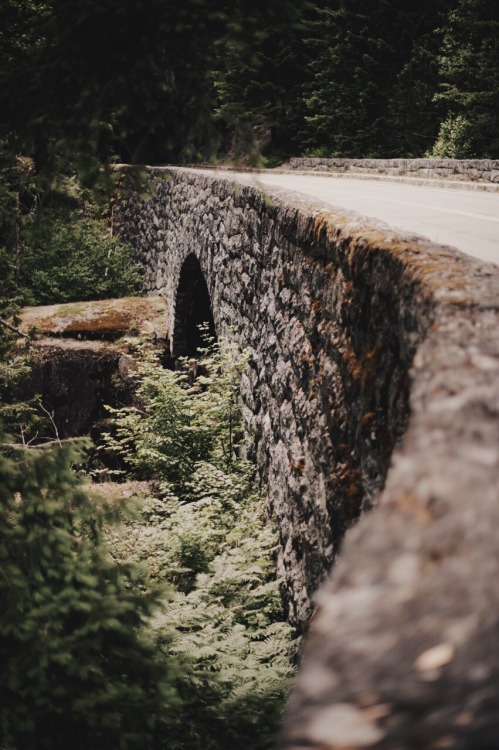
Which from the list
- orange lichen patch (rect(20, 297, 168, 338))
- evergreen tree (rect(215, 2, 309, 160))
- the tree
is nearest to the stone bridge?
orange lichen patch (rect(20, 297, 168, 338))

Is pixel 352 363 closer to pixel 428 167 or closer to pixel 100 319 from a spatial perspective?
pixel 100 319

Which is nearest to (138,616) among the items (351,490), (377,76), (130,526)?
(351,490)

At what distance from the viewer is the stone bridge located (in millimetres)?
854

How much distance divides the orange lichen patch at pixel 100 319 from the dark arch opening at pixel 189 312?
21.0 inches

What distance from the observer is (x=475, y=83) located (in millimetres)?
19672

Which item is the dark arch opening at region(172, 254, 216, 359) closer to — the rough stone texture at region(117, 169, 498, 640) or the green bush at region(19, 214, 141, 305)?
the rough stone texture at region(117, 169, 498, 640)

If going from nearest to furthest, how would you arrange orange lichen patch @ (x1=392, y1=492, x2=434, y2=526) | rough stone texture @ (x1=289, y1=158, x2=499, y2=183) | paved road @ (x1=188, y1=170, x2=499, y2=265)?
orange lichen patch @ (x1=392, y1=492, x2=434, y2=526) < paved road @ (x1=188, y1=170, x2=499, y2=265) < rough stone texture @ (x1=289, y1=158, x2=499, y2=183)

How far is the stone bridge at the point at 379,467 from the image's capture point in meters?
0.85

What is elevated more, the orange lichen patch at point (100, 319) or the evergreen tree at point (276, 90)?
the evergreen tree at point (276, 90)

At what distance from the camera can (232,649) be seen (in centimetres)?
413

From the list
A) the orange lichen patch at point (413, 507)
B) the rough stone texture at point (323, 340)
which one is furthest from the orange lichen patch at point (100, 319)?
the orange lichen patch at point (413, 507)

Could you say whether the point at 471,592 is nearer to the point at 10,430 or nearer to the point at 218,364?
the point at 218,364

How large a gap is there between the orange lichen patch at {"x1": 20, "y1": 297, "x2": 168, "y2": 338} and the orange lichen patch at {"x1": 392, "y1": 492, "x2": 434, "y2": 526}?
36.6ft

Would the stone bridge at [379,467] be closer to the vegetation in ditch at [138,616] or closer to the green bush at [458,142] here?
the vegetation in ditch at [138,616]
